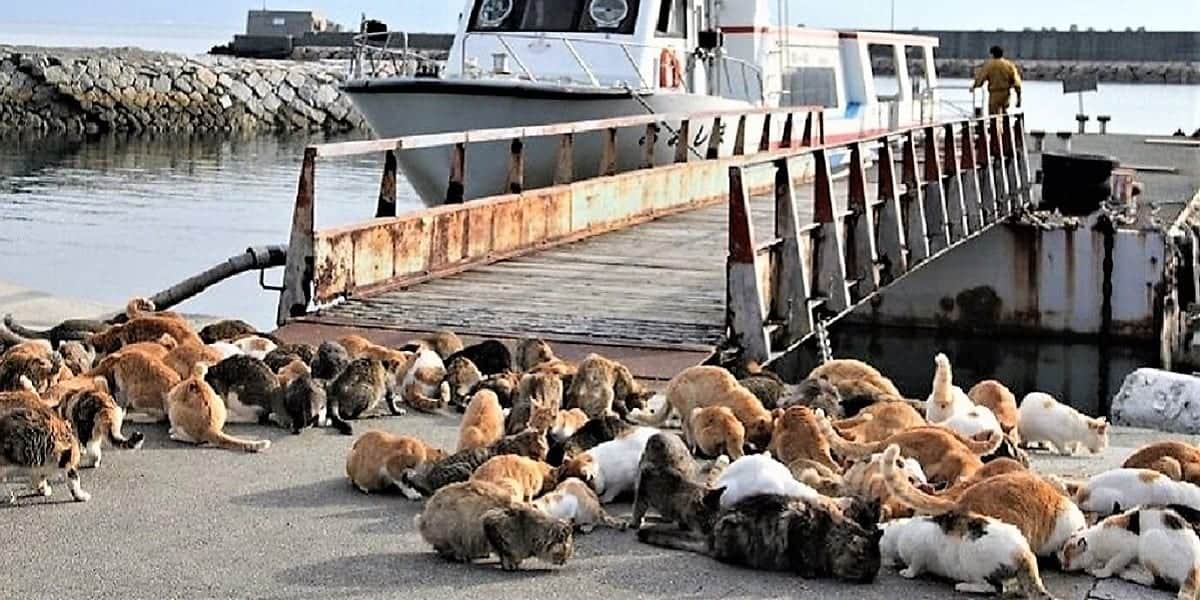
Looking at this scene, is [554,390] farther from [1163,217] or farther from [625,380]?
[1163,217]

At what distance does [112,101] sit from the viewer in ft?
212

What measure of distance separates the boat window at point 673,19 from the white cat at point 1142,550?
20244 mm

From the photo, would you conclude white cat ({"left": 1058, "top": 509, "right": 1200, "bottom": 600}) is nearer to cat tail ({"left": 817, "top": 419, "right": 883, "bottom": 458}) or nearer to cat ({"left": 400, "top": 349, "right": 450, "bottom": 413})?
cat tail ({"left": 817, "top": 419, "right": 883, "bottom": 458})

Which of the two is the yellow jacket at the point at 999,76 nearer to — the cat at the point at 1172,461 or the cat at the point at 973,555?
the cat at the point at 1172,461

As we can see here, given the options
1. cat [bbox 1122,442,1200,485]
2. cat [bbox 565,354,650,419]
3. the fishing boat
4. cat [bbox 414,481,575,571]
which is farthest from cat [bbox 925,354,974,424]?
the fishing boat

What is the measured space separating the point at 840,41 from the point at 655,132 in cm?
1059

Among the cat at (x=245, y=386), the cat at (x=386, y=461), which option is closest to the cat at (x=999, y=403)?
the cat at (x=386, y=461)

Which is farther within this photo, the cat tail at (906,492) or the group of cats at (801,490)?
the cat tail at (906,492)

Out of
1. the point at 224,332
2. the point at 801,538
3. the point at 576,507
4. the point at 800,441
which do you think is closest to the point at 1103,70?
the point at 224,332

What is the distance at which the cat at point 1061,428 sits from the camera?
8.54 meters

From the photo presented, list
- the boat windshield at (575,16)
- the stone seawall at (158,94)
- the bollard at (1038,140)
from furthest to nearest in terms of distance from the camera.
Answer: the stone seawall at (158,94), the bollard at (1038,140), the boat windshield at (575,16)

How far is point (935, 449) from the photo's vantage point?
723 centimetres

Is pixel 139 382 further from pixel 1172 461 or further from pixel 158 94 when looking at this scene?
pixel 158 94

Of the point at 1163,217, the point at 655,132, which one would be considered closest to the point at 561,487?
the point at 655,132
